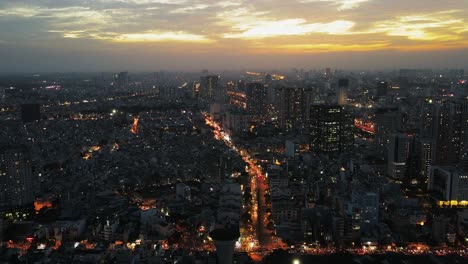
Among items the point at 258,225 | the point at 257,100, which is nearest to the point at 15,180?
the point at 258,225

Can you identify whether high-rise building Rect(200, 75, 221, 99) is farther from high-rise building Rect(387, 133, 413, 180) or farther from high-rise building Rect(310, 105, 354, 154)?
high-rise building Rect(387, 133, 413, 180)

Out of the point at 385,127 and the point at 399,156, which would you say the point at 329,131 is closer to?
the point at 385,127

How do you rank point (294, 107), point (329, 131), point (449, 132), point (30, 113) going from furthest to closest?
point (30, 113), point (294, 107), point (329, 131), point (449, 132)

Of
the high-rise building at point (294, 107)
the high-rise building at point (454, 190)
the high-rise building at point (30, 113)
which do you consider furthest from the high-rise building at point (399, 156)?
the high-rise building at point (30, 113)

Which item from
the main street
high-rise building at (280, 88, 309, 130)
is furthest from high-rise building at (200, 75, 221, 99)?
the main street

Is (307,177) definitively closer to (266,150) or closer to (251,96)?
(266,150)

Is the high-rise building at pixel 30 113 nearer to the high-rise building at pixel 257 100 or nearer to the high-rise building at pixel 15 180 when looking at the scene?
the high-rise building at pixel 257 100

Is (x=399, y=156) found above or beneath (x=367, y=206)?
above
